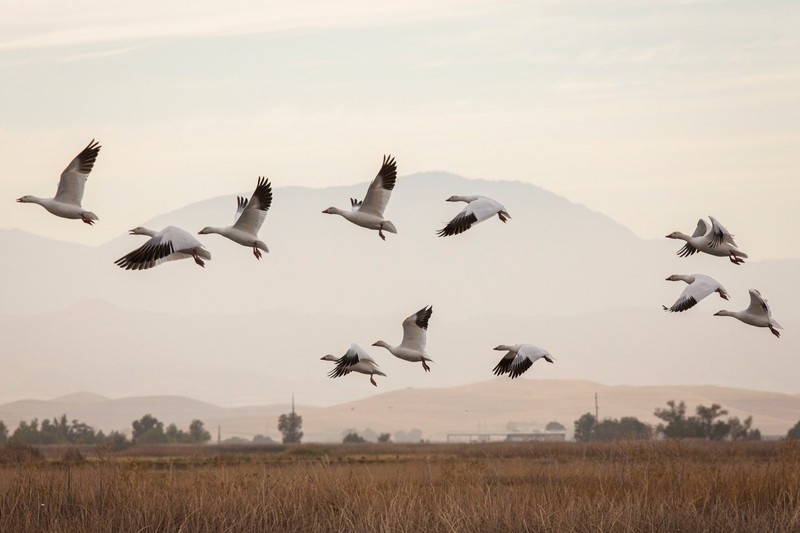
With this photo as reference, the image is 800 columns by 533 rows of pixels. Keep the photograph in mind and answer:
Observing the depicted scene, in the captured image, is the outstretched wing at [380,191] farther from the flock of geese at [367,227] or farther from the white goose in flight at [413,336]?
the white goose in flight at [413,336]

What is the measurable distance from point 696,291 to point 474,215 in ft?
14.2

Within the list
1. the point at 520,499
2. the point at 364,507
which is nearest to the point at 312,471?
the point at 364,507

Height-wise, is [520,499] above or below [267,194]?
below

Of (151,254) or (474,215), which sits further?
(474,215)

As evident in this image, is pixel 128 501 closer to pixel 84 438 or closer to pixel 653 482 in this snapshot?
pixel 653 482

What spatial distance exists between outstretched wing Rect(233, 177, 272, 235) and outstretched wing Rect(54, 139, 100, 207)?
2.72 m

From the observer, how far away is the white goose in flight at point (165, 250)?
2086 centimetres

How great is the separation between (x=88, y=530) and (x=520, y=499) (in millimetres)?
6711

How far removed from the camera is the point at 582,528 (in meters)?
19.1

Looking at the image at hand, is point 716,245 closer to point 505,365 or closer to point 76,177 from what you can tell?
point 505,365

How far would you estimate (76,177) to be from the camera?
22172mm

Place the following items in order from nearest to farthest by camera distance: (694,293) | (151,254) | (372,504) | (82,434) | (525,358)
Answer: (372,504) < (151,254) < (694,293) < (525,358) < (82,434)

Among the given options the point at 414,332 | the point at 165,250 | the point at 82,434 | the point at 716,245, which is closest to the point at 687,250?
the point at 716,245

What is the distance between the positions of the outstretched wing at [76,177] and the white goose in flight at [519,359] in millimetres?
7741
